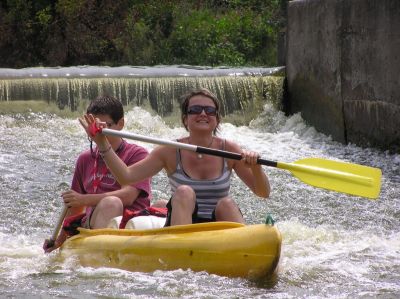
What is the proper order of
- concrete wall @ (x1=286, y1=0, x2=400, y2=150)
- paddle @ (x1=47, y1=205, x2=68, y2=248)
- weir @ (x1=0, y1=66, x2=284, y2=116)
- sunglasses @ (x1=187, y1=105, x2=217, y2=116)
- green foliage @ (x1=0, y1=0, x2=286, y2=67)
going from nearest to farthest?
sunglasses @ (x1=187, y1=105, x2=217, y2=116) → paddle @ (x1=47, y1=205, x2=68, y2=248) → concrete wall @ (x1=286, y1=0, x2=400, y2=150) → weir @ (x1=0, y1=66, x2=284, y2=116) → green foliage @ (x1=0, y1=0, x2=286, y2=67)

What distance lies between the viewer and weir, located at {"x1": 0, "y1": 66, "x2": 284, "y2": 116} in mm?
12125

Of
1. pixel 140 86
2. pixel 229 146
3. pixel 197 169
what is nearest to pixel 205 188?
pixel 197 169

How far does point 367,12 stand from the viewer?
10820 millimetres

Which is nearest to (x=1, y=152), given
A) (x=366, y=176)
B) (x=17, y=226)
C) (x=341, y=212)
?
(x=17, y=226)

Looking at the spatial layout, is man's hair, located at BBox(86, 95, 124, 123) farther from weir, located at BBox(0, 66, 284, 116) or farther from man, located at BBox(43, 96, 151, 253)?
weir, located at BBox(0, 66, 284, 116)

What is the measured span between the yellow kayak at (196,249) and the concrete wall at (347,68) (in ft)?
17.4

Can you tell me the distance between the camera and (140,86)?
40.5 feet

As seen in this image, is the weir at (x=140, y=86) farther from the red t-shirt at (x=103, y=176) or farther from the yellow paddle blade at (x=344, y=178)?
the yellow paddle blade at (x=344, y=178)

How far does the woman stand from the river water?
375mm

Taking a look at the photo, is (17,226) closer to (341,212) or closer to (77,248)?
(77,248)

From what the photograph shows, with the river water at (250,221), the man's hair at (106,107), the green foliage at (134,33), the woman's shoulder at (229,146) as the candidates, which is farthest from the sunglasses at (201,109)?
the green foliage at (134,33)

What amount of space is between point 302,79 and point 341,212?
4.68m

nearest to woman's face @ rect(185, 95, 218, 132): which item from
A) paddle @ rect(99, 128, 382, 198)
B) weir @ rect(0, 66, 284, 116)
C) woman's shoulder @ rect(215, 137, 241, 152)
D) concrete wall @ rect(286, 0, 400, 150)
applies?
woman's shoulder @ rect(215, 137, 241, 152)

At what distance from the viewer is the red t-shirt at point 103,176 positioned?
561 cm
